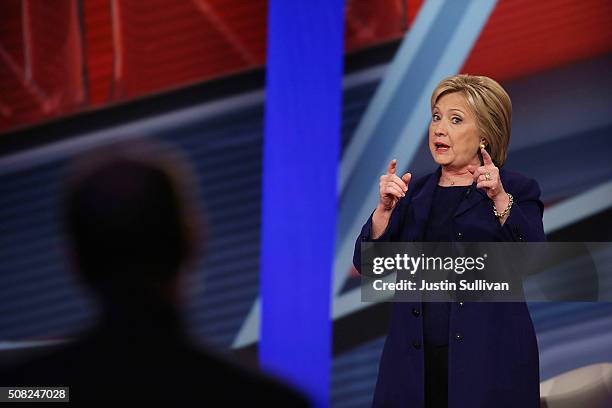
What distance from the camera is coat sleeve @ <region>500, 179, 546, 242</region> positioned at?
270 centimetres

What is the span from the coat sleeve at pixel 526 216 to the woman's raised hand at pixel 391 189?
0.34 m

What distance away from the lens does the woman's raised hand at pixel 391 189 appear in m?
2.74

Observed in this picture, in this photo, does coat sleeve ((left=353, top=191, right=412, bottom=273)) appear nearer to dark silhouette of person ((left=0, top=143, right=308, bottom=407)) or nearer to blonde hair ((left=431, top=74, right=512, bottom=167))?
blonde hair ((left=431, top=74, right=512, bottom=167))

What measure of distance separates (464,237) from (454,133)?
13.5 inches

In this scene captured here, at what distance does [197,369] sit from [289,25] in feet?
8.46

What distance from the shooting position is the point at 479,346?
107 inches

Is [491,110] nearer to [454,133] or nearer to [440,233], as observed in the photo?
[454,133]

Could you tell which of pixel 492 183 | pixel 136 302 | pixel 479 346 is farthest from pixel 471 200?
pixel 136 302

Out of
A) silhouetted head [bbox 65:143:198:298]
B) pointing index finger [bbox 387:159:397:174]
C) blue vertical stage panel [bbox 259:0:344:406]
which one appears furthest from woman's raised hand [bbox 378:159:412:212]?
silhouetted head [bbox 65:143:198:298]

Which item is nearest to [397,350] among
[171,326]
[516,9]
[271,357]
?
[271,357]

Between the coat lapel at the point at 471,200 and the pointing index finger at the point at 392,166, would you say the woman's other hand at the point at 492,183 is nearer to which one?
the coat lapel at the point at 471,200

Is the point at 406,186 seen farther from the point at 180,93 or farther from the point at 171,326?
the point at 171,326

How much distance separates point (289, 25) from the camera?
3.32 metres

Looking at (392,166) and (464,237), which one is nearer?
(392,166)
